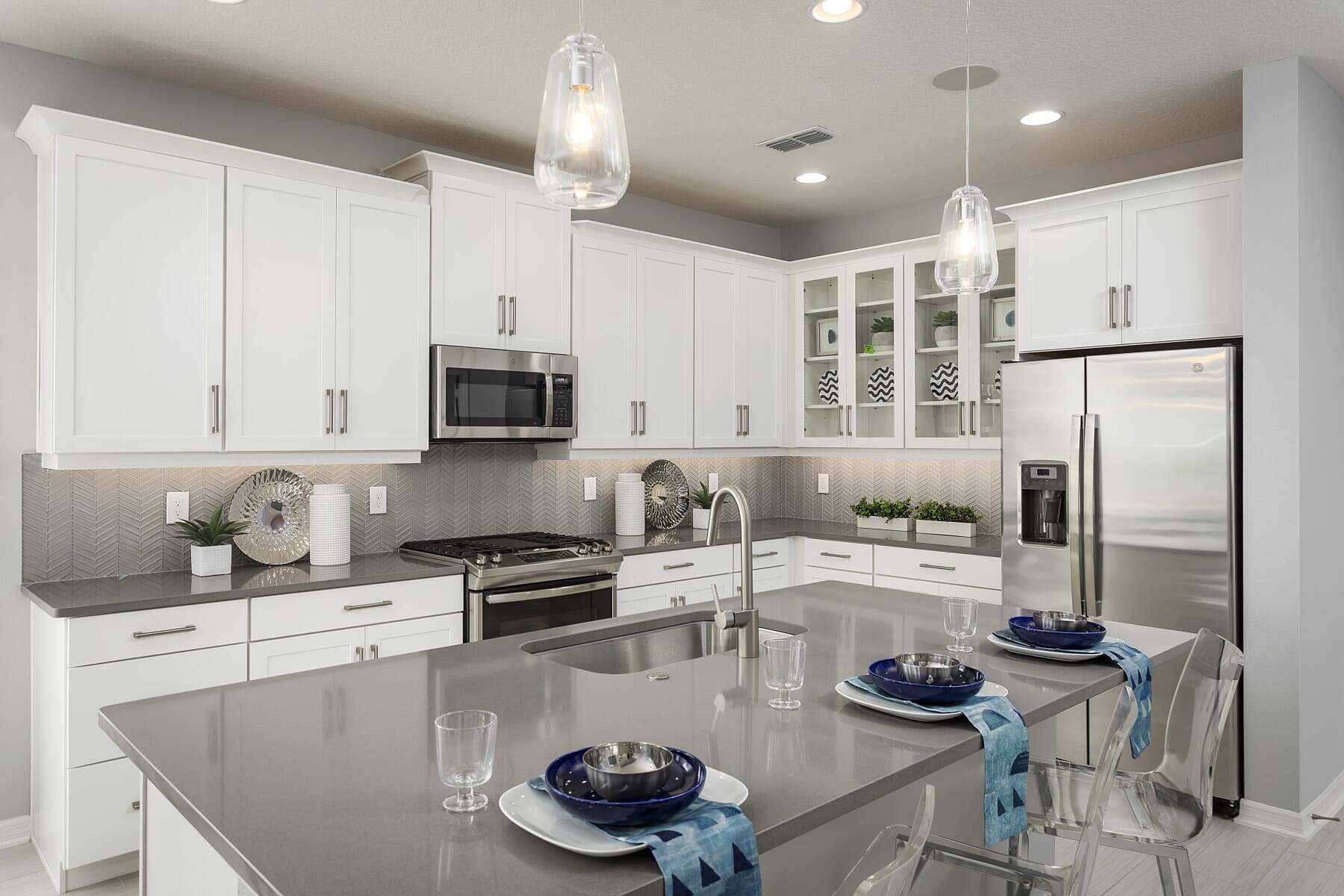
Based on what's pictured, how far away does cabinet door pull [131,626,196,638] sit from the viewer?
8.96 ft

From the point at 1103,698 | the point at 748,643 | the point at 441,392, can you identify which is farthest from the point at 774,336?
the point at 748,643

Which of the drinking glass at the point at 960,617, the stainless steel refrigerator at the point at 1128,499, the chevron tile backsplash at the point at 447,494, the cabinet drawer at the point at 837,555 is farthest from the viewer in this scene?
the cabinet drawer at the point at 837,555

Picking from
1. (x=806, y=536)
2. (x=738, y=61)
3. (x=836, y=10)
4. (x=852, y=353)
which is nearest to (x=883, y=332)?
(x=852, y=353)

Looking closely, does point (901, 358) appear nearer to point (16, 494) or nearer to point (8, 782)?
point (16, 494)

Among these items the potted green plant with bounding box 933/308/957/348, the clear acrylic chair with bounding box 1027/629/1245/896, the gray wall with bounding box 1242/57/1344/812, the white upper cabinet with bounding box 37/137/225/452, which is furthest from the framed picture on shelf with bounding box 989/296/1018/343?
the white upper cabinet with bounding box 37/137/225/452

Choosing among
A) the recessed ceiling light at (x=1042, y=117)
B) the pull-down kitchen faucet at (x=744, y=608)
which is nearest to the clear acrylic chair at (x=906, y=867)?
the pull-down kitchen faucet at (x=744, y=608)

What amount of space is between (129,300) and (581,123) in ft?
7.26

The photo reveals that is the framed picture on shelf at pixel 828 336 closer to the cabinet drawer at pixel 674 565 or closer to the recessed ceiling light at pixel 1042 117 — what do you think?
the cabinet drawer at pixel 674 565

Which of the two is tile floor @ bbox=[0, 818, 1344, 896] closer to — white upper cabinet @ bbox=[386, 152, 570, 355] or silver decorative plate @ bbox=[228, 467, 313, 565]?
silver decorative plate @ bbox=[228, 467, 313, 565]

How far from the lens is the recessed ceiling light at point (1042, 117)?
139 inches

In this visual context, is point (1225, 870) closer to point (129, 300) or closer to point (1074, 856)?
point (1074, 856)

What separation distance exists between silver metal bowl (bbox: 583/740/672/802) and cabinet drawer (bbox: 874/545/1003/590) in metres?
3.00

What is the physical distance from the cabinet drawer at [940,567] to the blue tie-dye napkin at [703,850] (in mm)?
3084

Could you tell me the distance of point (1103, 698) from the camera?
11.5 ft
